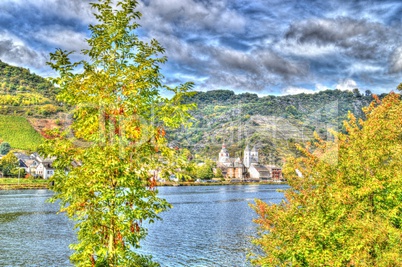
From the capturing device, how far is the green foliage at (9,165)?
12300 cm

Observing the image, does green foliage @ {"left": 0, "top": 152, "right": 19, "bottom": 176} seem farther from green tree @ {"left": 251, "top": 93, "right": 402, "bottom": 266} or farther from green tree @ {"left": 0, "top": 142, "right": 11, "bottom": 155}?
green tree @ {"left": 251, "top": 93, "right": 402, "bottom": 266}

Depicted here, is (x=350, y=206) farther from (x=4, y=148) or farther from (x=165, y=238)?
(x=4, y=148)

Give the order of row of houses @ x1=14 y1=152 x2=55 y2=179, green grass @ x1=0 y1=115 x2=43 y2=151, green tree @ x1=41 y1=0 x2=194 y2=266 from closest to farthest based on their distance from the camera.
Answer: green tree @ x1=41 y1=0 x2=194 y2=266, row of houses @ x1=14 y1=152 x2=55 y2=179, green grass @ x1=0 y1=115 x2=43 y2=151

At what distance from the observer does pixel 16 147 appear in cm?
15712

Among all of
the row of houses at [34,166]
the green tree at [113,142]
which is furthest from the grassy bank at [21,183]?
the green tree at [113,142]

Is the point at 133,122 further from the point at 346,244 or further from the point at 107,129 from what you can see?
the point at 346,244

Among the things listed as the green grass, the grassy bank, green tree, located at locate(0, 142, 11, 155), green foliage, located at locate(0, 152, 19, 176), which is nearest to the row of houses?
green tree, located at locate(0, 142, 11, 155)

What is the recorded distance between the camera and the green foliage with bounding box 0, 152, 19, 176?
12300cm

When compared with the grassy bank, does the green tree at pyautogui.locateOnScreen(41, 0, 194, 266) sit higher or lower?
higher

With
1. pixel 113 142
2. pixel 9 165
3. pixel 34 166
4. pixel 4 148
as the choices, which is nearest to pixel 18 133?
pixel 4 148

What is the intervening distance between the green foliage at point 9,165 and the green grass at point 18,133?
28882mm

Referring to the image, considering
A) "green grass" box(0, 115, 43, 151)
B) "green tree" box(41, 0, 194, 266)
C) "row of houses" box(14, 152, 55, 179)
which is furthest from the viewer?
"green grass" box(0, 115, 43, 151)

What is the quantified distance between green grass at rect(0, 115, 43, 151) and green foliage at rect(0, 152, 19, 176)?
2888 centimetres

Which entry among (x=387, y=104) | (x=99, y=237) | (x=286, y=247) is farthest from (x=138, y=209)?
(x=387, y=104)
